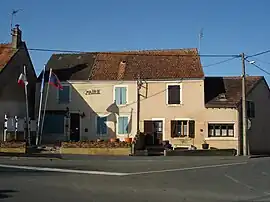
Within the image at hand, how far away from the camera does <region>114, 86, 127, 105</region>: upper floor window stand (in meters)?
42.5

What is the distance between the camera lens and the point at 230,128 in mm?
40688

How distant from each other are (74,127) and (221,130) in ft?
42.5

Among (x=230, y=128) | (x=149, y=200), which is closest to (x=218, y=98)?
(x=230, y=128)

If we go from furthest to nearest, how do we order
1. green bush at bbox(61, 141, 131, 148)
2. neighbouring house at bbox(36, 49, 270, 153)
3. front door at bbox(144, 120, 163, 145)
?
1. front door at bbox(144, 120, 163, 145)
2. neighbouring house at bbox(36, 49, 270, 153)
3. green bush at bbox(61, 141, 131, 148)

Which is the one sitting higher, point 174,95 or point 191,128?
point 174,95

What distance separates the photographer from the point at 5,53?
42.3 metres

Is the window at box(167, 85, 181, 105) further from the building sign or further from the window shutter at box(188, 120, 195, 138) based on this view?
the building sign

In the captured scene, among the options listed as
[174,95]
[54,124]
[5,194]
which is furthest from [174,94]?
[5,194]

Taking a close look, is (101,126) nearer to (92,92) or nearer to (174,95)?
(92,92)

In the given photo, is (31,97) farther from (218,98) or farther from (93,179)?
(93,179)

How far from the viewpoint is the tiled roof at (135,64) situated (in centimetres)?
4275

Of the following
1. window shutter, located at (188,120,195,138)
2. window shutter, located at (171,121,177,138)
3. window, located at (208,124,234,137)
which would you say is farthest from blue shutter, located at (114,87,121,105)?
window, located at (208,124,234,137)

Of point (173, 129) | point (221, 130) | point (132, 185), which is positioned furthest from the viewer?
point (173, 129)

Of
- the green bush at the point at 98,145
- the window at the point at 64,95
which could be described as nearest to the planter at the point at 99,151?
the green bush at the point at 98,145
